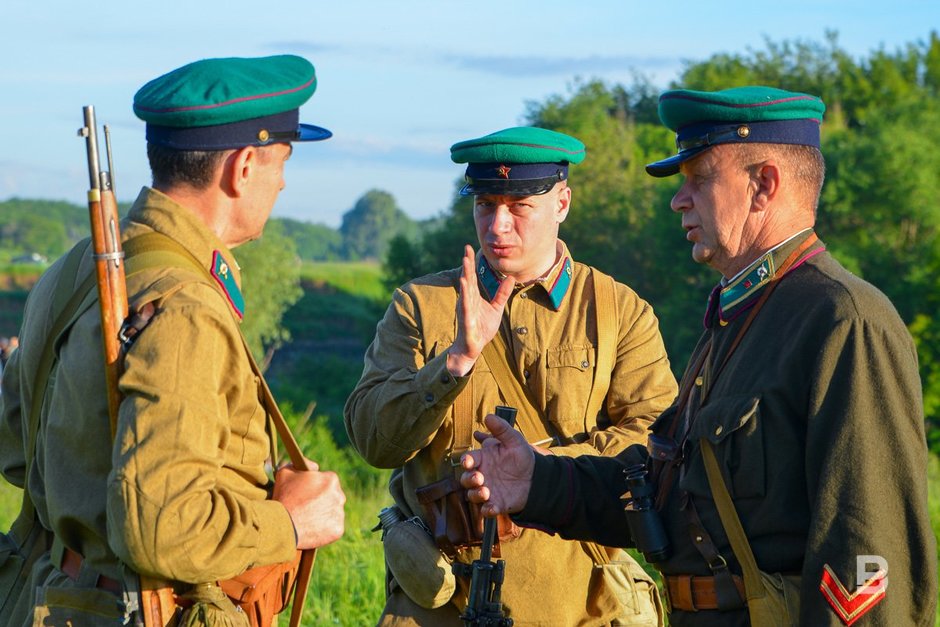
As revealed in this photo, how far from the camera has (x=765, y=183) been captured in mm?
3785

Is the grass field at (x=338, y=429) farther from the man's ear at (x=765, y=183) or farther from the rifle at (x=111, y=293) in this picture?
the man's ear at (x=765, y=183)

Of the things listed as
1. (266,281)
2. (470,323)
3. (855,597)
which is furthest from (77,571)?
(266,281)

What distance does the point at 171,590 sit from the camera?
3.29 metres

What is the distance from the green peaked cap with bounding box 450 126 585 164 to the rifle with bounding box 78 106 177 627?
1819mm

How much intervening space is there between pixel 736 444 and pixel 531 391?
1384mm

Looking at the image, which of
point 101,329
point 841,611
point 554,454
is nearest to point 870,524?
point 841,611

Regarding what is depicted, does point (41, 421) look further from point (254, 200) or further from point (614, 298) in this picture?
point (614, 298)

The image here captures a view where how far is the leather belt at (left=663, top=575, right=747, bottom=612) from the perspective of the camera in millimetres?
3545

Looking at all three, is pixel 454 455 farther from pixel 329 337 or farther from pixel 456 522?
pixel 329 337

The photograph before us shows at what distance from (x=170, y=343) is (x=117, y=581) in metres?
0.68

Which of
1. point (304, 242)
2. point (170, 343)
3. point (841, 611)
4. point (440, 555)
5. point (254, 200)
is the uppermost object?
point (254, 200)

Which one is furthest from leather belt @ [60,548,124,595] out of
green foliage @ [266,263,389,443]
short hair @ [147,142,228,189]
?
green foliage @ [266,263,389,443]

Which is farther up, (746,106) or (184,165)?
(746,106)

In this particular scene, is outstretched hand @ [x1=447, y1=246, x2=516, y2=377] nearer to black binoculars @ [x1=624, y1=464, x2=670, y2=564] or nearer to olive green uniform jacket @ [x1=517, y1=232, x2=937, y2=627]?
black binoculars @ [x1=624, y1=464, x2=670, y2=564]
